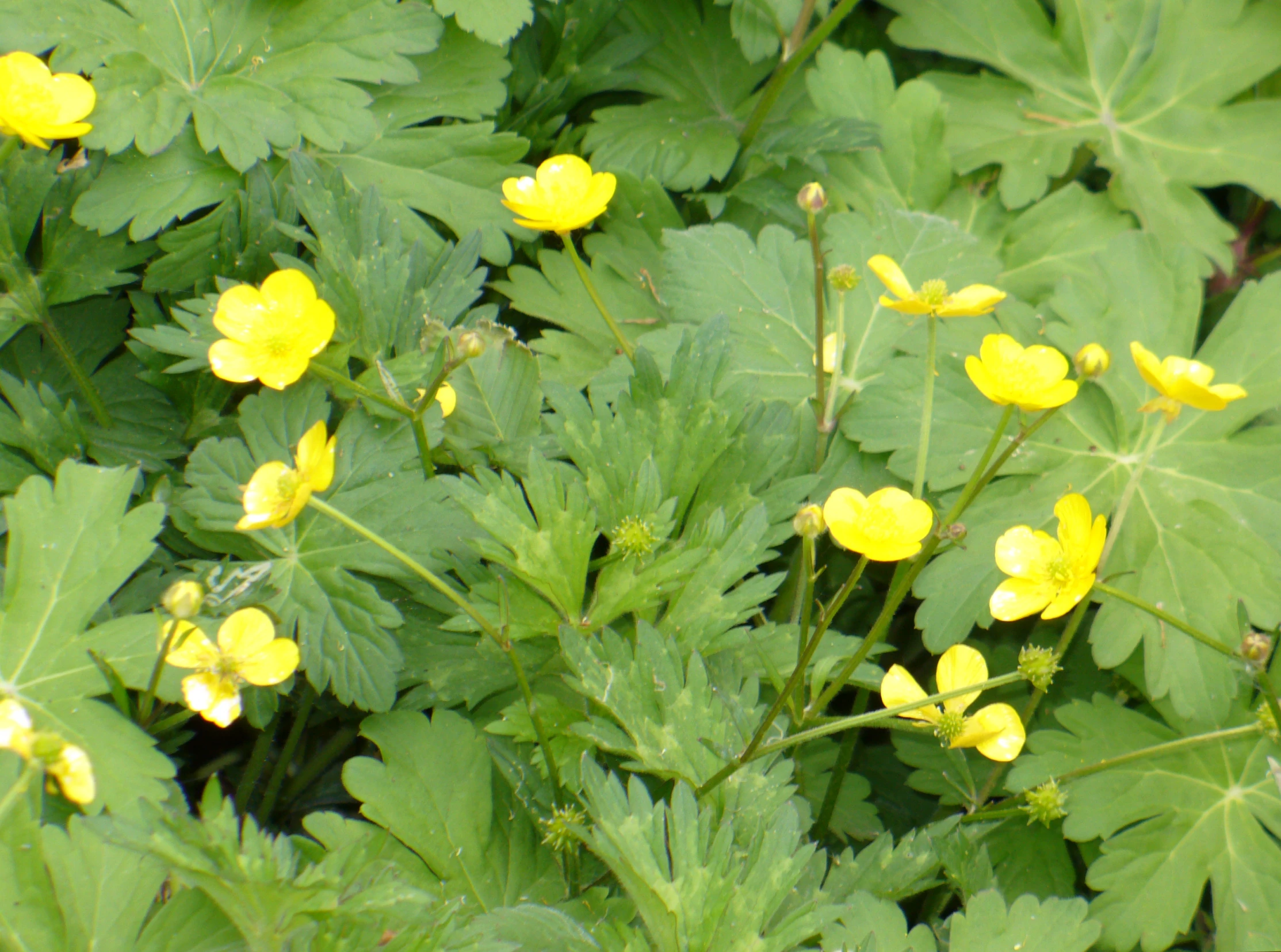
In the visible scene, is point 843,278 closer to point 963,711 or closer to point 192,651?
point 963,711

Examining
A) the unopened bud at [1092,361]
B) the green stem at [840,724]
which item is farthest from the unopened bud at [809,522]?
the unopened bud at [1092,361]

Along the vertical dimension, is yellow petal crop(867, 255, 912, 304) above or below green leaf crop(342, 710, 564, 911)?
above

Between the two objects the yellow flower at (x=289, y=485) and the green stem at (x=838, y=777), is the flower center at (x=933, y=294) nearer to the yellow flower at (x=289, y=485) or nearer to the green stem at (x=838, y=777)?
the green stem at (x=838, y=777)

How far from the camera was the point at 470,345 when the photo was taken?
3.70 ft

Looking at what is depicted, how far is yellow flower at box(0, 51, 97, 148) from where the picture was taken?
129 centimetres

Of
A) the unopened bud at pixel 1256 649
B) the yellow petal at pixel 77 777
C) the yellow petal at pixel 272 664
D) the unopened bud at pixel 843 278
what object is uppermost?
the unopened bud at pixel 843 278

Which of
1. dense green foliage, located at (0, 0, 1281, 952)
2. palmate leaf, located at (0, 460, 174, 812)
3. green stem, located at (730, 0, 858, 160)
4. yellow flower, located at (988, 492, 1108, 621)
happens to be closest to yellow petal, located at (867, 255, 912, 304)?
dense green foliage, located at (0, 0, 1281, 952)

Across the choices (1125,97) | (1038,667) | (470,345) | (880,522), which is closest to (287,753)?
(470,345)

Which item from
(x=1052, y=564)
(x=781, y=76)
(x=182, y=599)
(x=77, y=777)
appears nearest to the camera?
(x=182, y=599)

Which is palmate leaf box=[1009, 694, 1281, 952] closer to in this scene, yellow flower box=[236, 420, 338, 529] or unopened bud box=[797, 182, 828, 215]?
unopened bud box=[797, 182, 828, 215]

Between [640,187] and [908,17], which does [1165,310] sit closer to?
[908,17]

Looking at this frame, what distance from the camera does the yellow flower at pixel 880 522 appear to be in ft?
3.62

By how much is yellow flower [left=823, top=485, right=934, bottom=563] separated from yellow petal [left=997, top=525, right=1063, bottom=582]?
0.22 meters

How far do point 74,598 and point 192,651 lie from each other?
21cm
